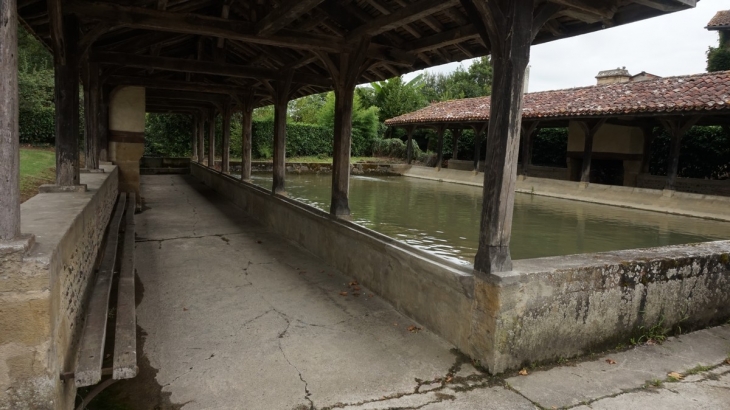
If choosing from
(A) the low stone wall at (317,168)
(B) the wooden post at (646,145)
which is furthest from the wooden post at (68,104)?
(B) the wooden post at (646,145)

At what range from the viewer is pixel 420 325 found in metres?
3.81

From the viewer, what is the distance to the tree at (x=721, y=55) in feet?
66.4

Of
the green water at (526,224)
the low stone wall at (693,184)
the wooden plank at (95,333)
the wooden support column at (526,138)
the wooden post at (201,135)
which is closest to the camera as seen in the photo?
the wooden plank at (95,333)

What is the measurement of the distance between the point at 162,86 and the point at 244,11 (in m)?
3.98

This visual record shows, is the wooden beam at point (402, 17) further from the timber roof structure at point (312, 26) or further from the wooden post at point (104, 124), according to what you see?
the wooden post at point (104, 124)

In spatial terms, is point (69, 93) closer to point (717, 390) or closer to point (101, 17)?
point (101, 17)

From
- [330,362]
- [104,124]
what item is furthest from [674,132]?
[104,124]

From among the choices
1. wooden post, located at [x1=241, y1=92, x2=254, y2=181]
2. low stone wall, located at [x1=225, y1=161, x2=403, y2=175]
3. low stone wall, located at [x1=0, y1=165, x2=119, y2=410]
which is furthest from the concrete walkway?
low stone wall, located at [x1=225, y1=161, x2=403, y2=175]

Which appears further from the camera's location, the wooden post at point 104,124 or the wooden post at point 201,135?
the wooden post at point 201,135

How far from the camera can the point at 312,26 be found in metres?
5.45

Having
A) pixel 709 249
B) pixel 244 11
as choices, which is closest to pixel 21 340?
pixel 709 249

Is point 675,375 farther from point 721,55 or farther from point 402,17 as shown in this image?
point 721,55

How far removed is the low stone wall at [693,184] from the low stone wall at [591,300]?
11.3 metres

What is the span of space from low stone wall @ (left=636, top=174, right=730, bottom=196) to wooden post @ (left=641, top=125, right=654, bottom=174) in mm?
729
